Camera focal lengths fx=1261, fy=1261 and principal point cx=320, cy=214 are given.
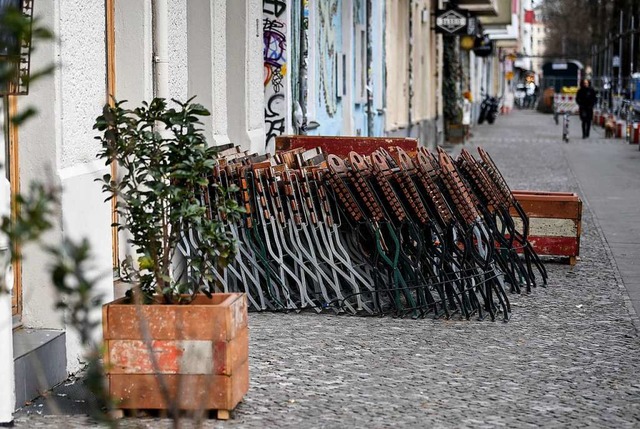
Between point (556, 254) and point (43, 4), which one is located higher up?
point (43, 4)

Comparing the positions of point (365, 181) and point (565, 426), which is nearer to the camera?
point (565, 426)

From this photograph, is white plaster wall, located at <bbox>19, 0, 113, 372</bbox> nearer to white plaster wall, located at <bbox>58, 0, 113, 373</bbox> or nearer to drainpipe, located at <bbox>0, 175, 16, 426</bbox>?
white plaster wall, located at <bbox>58, 0, 113, 373</bbox>

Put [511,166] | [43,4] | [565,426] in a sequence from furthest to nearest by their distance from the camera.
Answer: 1. [511,166]
2. [43,4]
3. [565,426]

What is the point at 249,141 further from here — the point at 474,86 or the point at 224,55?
the point at 474,86

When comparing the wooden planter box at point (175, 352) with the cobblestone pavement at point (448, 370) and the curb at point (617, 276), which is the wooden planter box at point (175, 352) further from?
the curb at point (617, 276)

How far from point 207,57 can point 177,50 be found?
1.54 m

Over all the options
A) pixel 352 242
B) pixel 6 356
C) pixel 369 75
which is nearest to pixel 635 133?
pixel 369 75

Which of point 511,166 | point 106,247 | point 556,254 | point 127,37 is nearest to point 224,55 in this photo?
point 127,37

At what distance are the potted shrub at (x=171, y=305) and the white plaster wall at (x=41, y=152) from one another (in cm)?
50

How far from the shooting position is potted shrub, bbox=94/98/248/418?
5.20 metres

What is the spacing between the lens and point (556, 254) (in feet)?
37.1

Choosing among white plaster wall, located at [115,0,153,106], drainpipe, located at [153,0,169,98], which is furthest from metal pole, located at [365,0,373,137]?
white plaster wall, located at [115,0,153,106]

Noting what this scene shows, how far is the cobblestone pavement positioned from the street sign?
2267 centimetres

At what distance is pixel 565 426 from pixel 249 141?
255 inches
